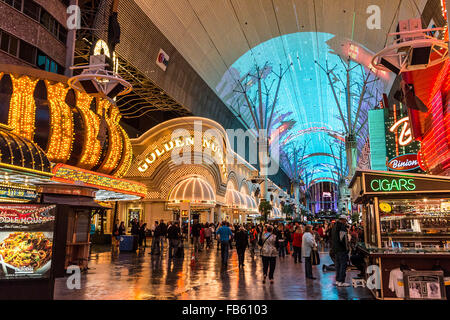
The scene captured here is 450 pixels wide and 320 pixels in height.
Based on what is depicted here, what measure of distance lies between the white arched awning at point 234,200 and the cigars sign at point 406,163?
17039 millimetres

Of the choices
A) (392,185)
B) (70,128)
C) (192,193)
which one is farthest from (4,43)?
(392,185)

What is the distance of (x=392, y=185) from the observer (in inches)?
335

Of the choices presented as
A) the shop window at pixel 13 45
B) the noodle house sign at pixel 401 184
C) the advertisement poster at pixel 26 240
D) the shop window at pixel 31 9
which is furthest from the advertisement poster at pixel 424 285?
the shop window at pixel 31 9

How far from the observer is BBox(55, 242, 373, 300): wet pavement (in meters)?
8.30

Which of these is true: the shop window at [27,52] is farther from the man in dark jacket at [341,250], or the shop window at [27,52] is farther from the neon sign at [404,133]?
the neon sign at [404,133]

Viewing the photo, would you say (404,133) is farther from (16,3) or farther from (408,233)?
(16,3)

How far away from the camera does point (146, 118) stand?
124 ft

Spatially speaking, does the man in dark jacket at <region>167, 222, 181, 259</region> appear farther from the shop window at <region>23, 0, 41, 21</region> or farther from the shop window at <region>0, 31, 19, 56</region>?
Answer: the shop window at <region>23, 0, 41, 21</region>

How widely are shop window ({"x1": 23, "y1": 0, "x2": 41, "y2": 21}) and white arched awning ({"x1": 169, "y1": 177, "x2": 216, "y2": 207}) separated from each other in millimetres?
13432

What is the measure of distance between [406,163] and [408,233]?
9086mm

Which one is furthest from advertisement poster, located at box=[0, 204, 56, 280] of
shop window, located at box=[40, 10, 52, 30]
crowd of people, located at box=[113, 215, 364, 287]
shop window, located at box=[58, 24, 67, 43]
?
shop window, located at box=[58, 24, 67, 43]

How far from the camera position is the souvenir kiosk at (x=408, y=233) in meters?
7.67

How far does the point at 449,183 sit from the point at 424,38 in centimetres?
311
